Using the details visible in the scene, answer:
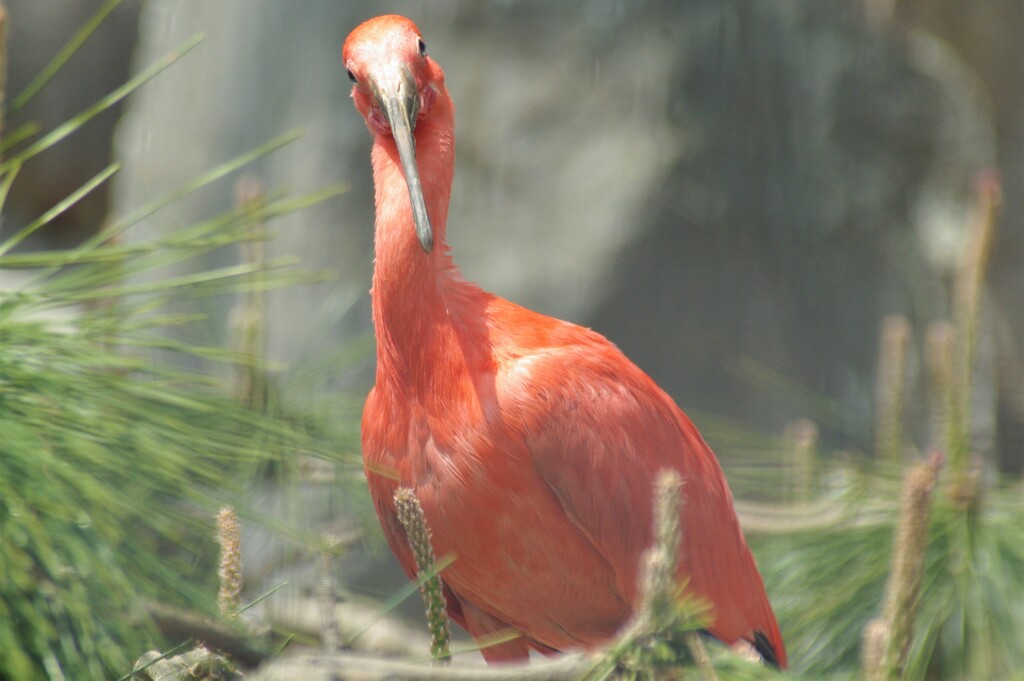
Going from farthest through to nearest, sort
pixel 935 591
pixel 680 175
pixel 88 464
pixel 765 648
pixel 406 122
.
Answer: pixel 680 175
pixel 765 648
pixel 935 591
pixel 406 122
pixel 88 464

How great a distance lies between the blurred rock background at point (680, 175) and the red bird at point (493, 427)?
4.14 feet

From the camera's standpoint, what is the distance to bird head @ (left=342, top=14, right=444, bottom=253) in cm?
118

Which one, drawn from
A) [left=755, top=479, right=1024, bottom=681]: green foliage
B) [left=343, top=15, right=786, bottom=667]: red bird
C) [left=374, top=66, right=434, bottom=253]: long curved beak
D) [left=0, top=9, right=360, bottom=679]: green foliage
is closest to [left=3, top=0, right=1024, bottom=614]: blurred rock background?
[left=755, top=479, right=1024, bottom=681]: green foliage

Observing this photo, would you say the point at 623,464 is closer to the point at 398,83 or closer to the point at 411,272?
the point at 411,272

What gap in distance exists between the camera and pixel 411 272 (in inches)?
51.0

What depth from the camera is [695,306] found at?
2.73 meters

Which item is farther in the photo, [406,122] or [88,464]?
[406,122]

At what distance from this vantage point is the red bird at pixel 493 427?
127cm

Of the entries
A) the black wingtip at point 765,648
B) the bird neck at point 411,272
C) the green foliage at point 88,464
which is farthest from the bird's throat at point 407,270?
the black wingtip at point 765,648

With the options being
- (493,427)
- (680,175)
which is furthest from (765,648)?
(680,175)

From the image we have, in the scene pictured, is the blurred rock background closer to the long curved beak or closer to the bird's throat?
the bird's throat

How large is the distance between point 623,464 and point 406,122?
46 centimetres

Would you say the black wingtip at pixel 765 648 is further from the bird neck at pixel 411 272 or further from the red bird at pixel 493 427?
the bird neck at pixel 411 272

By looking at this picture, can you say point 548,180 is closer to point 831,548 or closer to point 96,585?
point 831,548
